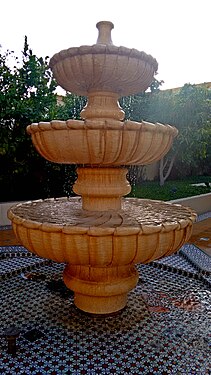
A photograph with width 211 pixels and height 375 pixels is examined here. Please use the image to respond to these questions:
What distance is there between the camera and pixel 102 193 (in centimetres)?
248

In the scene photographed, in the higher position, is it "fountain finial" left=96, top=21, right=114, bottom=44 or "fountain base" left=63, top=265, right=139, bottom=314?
"fountain finial" left=96, top=21, right=114, bottom=44

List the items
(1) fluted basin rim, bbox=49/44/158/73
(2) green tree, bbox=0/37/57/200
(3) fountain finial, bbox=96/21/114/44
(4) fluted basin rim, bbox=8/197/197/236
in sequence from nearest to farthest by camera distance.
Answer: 1. (4) fluted basin rim, bbox=8/197/197/236
2. (1) fluted basin rim, bbox=49/44/158/73
3. (3) fountain finial, bbox=96/21/114/44
4. (2) green tree, bbox=0/37/57/200

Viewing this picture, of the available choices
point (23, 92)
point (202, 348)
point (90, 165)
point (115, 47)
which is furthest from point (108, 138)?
point (23, 92)

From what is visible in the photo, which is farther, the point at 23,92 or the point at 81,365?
the point at 23,92

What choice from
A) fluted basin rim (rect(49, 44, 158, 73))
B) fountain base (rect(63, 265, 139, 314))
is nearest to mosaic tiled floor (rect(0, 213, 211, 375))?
fountain base (rect(63, 265, 139, 314))

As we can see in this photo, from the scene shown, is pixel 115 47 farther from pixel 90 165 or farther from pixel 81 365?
pixel 81 365

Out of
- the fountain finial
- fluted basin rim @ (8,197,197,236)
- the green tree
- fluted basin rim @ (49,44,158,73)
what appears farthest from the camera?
the green tree

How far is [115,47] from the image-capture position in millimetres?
2215

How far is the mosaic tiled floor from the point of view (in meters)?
2.09

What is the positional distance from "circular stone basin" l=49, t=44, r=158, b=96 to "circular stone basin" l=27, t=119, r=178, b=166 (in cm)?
46

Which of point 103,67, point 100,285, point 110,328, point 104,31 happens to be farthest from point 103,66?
point 110,328

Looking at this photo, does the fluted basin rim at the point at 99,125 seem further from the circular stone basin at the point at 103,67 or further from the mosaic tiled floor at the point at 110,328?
the mosaic tiled floor at the point at 110,328

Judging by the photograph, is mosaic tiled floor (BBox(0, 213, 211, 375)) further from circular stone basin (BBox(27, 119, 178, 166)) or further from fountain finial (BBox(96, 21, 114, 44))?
fountain finial (BBox(96, 21, 114, 44))

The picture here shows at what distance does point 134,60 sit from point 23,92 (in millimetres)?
4774
